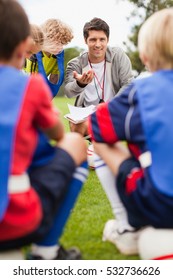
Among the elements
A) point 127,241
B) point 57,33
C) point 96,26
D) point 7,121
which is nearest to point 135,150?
point 127,241

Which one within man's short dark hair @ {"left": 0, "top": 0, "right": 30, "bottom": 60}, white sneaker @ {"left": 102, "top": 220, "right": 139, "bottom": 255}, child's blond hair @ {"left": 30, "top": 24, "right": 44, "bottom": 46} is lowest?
white sneaker @ {"left": 102, "top": 220, "right": 139, "bottom": 255}

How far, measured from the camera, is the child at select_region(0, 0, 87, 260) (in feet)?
Result: 6.48

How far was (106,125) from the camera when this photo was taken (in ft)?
7.88

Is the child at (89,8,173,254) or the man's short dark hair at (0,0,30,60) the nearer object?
the man's short dark hair at (0,0,30,60)

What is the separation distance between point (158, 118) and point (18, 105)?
0.61 metres

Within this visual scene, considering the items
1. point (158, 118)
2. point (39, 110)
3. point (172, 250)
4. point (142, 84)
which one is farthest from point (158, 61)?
point (172, 250)

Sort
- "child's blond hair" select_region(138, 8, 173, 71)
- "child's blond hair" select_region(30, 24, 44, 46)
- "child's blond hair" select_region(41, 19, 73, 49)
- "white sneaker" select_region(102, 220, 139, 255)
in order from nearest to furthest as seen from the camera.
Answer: "child's blond hair" select_region(138, 8, 173, 71) < "white sneaker" select_region(102, 220, 139, 255) < "child's blond hair" select_region(30, 24, 44, 46) < "child's blond hair" select_region(41, 19, 73, 49)

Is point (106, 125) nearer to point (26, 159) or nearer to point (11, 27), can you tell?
point (26, 159)

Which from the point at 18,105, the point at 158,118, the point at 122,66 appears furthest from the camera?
the point at 122,66

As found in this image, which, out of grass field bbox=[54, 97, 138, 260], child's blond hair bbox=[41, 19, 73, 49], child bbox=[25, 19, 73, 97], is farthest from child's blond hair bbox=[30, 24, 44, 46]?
grass field bbox=[54, 97, 138, 260]

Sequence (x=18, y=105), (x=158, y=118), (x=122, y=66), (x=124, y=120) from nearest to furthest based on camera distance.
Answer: (x=18, y=105)
(x=158, y=118)
(x=124, y=120)
(x=122, y=66)

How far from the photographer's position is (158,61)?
2.35m

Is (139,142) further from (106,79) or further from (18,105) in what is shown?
(106,79)

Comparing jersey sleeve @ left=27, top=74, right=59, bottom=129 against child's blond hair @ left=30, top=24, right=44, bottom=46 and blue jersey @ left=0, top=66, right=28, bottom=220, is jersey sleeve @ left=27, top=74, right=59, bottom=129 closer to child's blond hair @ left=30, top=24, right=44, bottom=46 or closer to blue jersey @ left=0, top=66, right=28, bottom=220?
blue jersey @ left=0, top=66, right=28, bottom=220
